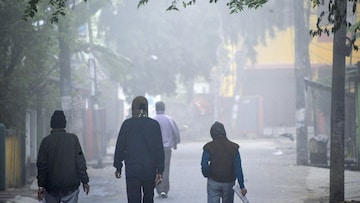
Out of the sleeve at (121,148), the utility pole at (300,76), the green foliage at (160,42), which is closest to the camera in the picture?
the sleeve at (121,148)

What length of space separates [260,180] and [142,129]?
33.0ft

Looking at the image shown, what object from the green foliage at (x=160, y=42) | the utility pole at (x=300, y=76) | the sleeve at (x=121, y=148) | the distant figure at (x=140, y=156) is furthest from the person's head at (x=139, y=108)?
the green foliage at (x=160, y=42)

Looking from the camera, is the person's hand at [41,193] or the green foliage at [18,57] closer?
the person's hand at [41,193]

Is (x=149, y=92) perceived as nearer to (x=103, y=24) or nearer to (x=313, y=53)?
(x=103, y=24)

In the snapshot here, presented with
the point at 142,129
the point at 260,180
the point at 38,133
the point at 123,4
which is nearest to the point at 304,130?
the point at 260,180

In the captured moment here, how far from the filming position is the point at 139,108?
10477 mm

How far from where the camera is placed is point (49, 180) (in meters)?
9.33

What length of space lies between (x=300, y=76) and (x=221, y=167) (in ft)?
49.8

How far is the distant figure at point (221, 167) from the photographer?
402 inches

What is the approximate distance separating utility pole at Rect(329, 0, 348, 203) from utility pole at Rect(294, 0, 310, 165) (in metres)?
9.44

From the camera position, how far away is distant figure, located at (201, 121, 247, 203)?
10.2 meters

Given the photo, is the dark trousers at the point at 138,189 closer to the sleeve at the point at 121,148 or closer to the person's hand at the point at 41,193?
the sleeve at the point at 121,148

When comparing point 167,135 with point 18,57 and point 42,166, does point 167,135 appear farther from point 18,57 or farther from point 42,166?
point 42,166

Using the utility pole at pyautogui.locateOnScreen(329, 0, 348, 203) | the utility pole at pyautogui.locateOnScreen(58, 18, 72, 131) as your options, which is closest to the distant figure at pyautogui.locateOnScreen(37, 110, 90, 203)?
the utility pole at pyautogui.locateOnScreen(329, 0, 348, 203)
